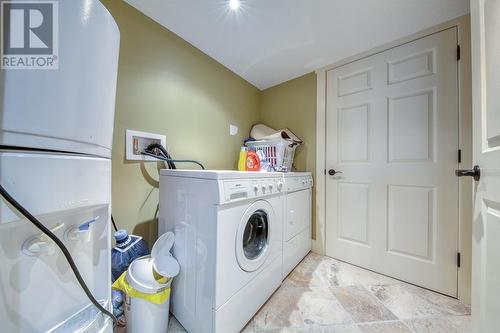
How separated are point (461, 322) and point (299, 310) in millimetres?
934

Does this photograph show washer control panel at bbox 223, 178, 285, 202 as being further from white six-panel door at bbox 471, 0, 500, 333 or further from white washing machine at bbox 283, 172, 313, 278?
white six-panel door at bbox 471, 0, 500, 333

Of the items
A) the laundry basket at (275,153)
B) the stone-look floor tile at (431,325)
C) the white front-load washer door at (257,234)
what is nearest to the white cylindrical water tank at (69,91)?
the white front-load washer door at (257,234)

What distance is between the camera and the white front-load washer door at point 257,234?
1.08m

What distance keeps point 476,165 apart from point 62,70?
1.38 m

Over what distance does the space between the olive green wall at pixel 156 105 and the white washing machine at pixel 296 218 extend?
2.58 feet

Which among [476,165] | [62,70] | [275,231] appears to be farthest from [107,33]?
[476,165]

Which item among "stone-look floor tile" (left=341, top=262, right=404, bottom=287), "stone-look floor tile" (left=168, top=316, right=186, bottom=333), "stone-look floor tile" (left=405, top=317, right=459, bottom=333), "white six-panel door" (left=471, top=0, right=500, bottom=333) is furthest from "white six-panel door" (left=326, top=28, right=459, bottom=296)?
"stone-look floor tile" (left=168, top=316, right=186, bottom=333)

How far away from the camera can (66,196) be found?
0.44 meters

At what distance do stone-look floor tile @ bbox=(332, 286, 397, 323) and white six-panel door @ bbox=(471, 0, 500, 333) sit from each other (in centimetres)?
53

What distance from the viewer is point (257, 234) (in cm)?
129

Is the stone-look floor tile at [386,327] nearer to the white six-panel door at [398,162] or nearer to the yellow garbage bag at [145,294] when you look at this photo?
the white six-panel door at [398,162]

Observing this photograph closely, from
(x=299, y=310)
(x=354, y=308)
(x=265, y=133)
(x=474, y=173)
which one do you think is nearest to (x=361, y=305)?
(x=354, y=308)

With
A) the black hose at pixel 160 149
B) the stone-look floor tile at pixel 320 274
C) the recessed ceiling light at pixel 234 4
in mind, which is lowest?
the stone-look floor tile at pixel 320 274
